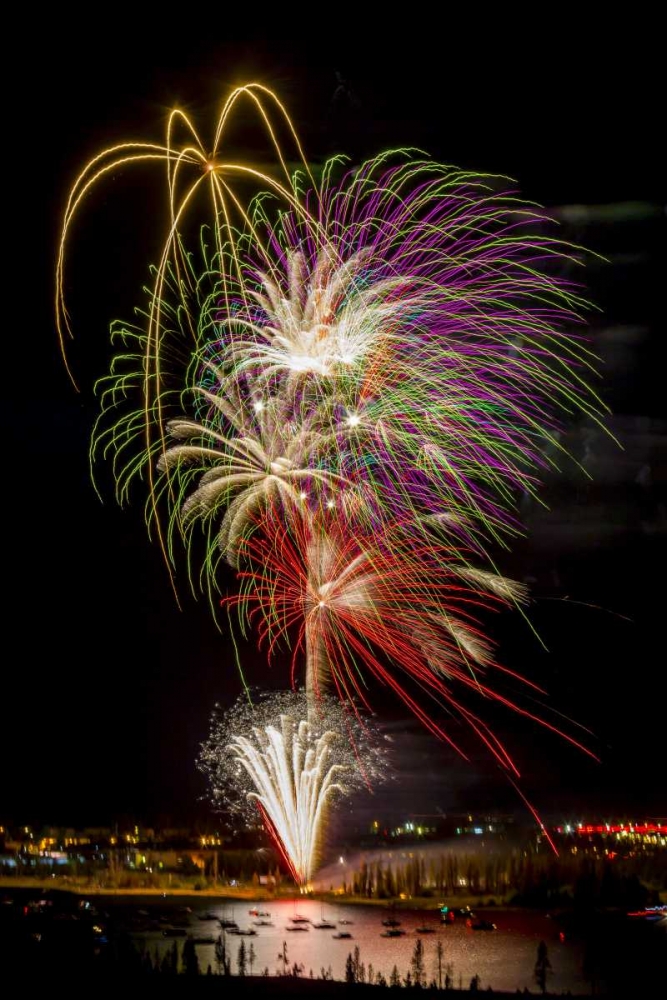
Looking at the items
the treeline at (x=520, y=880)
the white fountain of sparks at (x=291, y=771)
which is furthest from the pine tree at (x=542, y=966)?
the treeline at (x=520, y=880)

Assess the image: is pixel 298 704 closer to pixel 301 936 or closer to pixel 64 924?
pixel 301 936

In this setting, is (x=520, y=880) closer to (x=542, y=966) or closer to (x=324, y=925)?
(x=324, y=925)

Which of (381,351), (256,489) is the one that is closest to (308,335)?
(381,351)

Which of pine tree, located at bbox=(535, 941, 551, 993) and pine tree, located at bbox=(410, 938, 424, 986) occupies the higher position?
pine tree, located at bbox=(535, 941, 551, 993)

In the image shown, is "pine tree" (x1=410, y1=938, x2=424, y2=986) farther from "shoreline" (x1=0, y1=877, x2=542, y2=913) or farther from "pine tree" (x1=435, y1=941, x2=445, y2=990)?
"shoreline" (x1=0, y1=877, x2=542, y2=913)

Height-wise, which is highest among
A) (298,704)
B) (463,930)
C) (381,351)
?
(381,351)

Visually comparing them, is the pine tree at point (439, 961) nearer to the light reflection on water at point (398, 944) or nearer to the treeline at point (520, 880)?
the light reflection on water at point (398, 944)

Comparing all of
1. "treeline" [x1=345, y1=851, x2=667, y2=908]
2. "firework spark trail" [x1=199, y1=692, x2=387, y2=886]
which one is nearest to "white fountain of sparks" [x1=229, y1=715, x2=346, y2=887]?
"firework spark trail" [x1=199, y1=692, x2=387, y2=886]
